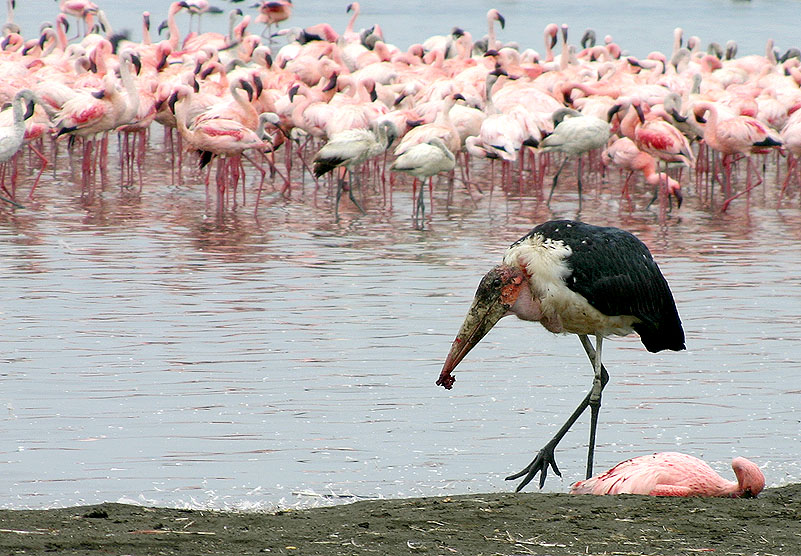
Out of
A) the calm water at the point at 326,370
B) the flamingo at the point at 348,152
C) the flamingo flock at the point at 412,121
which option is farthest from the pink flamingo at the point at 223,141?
the calm water at the point at 326,370

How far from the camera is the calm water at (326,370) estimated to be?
5.39 metres

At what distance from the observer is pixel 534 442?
229 inches

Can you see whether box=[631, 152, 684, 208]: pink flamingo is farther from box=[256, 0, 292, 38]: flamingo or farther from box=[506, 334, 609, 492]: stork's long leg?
box=[256, 0, 292, 38]: flamingo

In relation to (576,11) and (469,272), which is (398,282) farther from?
(576,11)

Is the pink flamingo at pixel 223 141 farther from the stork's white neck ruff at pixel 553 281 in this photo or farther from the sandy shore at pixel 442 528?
the sandy shore at pixel 442 528

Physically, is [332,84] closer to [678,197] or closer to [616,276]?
[678,197]

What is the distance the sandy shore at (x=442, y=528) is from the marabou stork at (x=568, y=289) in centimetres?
70

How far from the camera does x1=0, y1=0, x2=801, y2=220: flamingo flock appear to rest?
560 inches

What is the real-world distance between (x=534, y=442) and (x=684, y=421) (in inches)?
29.0

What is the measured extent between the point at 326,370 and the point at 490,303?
1804 mm

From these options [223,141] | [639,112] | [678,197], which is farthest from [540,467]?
[639,112]

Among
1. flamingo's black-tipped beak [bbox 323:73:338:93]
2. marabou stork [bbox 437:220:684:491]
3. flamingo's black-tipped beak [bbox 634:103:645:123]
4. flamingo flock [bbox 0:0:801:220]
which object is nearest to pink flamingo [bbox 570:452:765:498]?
marabou stork [bbox 437:220:684:491]

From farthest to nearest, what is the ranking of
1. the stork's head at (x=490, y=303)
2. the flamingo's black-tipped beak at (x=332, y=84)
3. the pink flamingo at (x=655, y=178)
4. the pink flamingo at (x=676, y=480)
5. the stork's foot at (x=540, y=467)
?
the flamingo's black-tipped beak at (x=332, y=84), the pink flamingo at (x=655, y=178), the stork's head at (x=490, y=303), the stork's foot at (x=540, y=467), the pink flamingo at (x=676, y=480)

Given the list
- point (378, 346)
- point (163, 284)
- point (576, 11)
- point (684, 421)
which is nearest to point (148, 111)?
point (163, 284)
